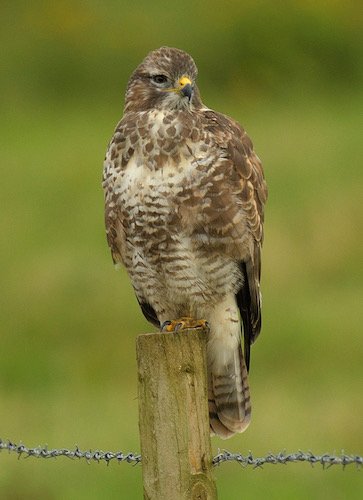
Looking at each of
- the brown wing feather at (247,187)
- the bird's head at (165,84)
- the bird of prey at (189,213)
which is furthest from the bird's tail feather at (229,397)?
the bird's head at (165,84)

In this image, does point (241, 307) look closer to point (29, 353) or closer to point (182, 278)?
point (182, 278)

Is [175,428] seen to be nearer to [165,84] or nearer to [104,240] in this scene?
[165,84]

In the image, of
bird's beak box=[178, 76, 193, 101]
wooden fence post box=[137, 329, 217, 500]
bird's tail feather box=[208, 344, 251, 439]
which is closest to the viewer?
wooden fence post box=[137, 329, 217, 500]

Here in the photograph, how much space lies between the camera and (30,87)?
2305cm

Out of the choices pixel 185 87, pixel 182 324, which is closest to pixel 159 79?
pixel 185 87

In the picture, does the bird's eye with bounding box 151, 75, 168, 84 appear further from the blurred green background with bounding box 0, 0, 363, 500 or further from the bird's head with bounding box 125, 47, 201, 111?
the blurred green background with bounding box 0, 0, 363, 500

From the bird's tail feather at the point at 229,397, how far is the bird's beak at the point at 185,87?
112 cm

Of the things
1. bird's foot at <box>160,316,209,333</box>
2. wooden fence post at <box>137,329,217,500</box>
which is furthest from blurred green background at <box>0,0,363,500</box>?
wooden fence post at <box>137,329,217,500</box>

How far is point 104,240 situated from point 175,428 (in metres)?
10.5

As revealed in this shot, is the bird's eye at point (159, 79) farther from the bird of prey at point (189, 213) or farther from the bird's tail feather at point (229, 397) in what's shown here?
the bird's tail feather at point (229, 397)

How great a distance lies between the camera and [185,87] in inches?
257

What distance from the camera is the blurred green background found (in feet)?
34.6

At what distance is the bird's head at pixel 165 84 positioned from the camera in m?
6.55

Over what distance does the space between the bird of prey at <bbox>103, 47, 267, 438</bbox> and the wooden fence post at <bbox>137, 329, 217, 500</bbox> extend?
1.40m
